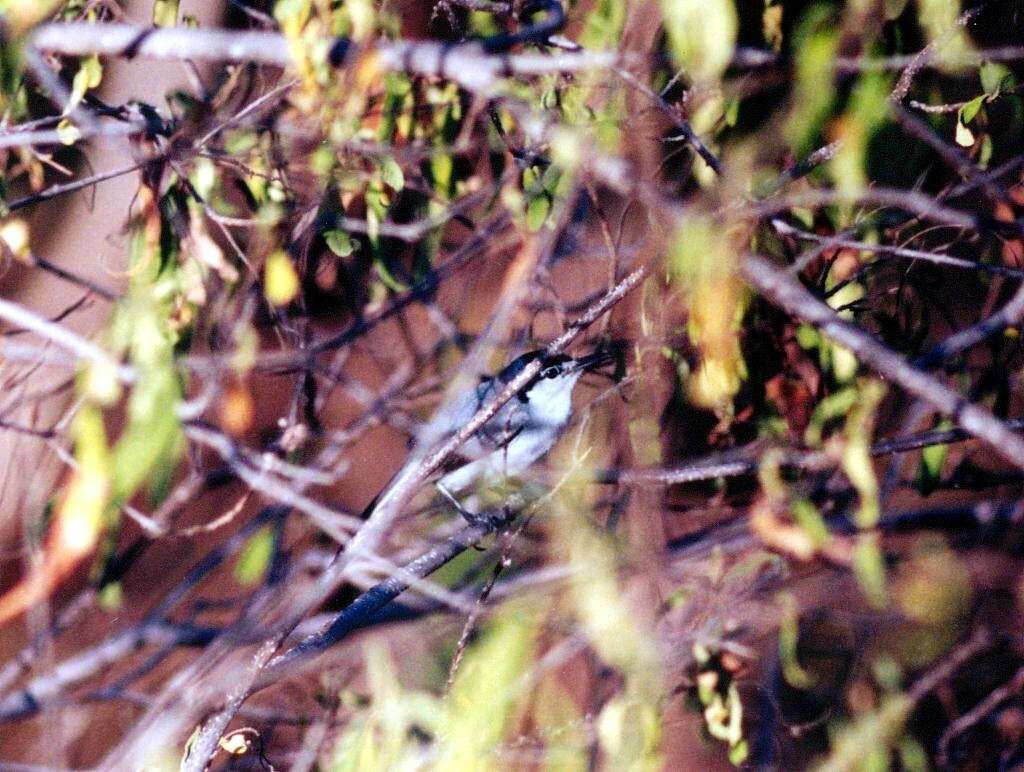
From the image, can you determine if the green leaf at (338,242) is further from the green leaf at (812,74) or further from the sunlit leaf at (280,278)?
the green leaf at (812,74)

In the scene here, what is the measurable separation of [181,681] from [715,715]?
5.28 ft

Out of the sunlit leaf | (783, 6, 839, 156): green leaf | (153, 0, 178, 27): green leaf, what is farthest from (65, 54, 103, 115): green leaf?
(783, 6, 839, 156): green leaf

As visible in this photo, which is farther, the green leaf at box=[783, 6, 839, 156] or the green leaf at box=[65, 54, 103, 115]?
the green leaf at box=[65, 54, 103, 115]

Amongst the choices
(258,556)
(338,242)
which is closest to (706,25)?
(338,242)

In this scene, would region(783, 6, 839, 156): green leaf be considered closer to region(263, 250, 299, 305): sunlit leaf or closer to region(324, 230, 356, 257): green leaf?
region(324, 230, 356, 257): green leaf

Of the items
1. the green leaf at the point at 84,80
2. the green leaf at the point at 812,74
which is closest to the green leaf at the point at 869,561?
the green leaf at the point at 812,74

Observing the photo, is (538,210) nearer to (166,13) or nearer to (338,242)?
(338,242)

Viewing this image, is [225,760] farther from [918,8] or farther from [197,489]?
[918,8]

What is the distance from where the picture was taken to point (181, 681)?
289 cm

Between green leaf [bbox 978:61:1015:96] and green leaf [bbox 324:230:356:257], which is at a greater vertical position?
green leaf [bbox 324:230:356:257]

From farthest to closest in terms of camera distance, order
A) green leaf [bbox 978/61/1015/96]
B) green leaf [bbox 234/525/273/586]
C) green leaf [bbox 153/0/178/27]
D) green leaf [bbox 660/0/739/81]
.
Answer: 1. green leaf [bbox 234/525/273/586]
2. green leaf [bbox 153/0/178/27]
3. green leaf [bbox 978/61/1015/96]
4. green leaf [bbox 660/0/739/81]

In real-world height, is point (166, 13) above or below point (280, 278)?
above

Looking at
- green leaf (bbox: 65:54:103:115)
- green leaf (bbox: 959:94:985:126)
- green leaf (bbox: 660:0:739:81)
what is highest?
green leaf (bbox: 65:54:103:115)

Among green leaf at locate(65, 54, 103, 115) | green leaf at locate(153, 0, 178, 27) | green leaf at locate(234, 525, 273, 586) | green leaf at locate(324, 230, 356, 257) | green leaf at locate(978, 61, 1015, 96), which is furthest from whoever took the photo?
green leaf at locate(234, 525, 273, 586)
